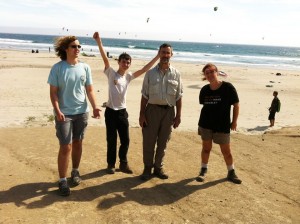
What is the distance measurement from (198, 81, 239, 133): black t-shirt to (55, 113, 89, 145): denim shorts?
1958 millimetres

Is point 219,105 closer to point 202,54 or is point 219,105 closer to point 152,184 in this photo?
point 152,184

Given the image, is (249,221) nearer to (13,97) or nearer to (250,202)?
(250,202)

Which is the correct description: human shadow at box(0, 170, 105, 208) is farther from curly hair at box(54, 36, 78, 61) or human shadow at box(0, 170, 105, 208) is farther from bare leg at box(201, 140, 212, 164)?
bare leg at box(201, 140, 212, 164)

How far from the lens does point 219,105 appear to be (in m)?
5.59

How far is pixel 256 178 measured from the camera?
6.03 m

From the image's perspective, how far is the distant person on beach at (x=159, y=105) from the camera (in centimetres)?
552

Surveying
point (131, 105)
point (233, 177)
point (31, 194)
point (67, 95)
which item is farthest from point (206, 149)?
point (131, 105)

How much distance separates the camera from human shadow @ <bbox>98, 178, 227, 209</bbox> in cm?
490

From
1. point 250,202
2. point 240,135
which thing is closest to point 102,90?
point 240,135

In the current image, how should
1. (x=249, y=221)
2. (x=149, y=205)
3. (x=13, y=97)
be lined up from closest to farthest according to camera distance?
(x=249, y=221) < (x=149, y=205) < (x=13, y=97)

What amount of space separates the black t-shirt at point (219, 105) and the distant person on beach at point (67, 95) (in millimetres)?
1938

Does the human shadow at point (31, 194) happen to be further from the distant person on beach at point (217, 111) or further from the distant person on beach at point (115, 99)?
the distant person on beach at point (217, 111)

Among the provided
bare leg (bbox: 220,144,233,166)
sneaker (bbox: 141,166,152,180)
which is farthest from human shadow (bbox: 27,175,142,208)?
bare leg (bbox: 220,144,233,166)

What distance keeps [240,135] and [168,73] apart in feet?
14.3
